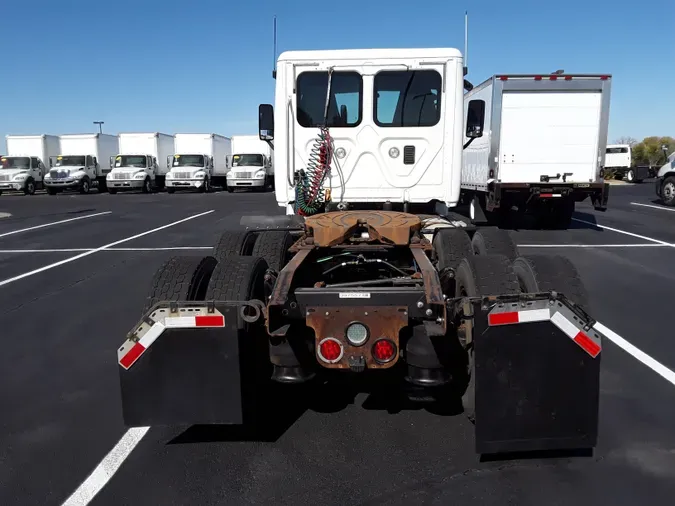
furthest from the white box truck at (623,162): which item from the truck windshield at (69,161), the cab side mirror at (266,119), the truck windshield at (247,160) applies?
the cab side mirror at (266,119)

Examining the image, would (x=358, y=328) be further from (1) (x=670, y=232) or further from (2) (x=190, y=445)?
(1) (x=670, y=232)

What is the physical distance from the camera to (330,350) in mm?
3471

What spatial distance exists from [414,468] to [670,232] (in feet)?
42.1

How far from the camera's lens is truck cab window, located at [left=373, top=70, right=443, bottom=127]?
6586 mm

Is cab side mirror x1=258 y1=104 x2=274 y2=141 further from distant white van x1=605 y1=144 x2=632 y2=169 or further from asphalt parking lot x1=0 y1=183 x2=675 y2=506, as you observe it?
distant white van x1=605 y1=144 x2=632 y2=169

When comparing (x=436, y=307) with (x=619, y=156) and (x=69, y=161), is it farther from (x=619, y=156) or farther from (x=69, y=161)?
(x=619, y=156)

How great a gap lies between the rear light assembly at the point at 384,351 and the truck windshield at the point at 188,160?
3203 cm

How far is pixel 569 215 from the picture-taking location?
14891 millimetres

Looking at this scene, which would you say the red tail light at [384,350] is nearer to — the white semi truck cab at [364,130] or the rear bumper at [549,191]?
the white semi truck cab at [364,130]

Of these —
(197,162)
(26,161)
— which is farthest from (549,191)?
(26,161)

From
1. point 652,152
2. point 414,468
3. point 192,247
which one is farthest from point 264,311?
point 652,152

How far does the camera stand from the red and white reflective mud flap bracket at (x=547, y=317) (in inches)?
120

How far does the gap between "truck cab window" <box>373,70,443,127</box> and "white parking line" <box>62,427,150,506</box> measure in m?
4.36

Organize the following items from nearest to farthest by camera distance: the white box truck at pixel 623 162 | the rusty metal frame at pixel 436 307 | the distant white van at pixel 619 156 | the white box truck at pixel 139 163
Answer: the rusty metal frame at pixel 436 307 → the white box truck at pixel 139 163 → the white box truck at pixel 623 162 → the distant white van at pixel 619 156
